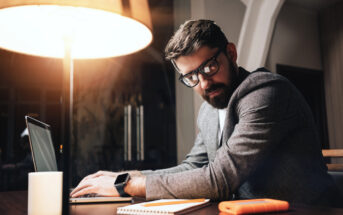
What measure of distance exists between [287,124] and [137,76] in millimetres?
5045

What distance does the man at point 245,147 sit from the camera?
36.3 inches

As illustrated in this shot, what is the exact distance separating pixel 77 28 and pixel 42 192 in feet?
1.54

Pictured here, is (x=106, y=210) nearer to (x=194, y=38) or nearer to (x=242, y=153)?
(x=242, y=153)

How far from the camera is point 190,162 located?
1495 mm

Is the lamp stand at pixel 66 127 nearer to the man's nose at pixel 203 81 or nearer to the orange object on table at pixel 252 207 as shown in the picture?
the orange object on table at pixel 252 207

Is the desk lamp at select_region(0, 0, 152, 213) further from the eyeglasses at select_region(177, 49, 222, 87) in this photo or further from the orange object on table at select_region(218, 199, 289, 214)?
the orange object on table at select_region(218, 199, 289, 214)

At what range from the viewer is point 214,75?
1224mm

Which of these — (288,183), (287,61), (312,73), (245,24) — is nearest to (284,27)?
(287,61)

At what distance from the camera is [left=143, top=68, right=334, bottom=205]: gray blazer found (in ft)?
3.01

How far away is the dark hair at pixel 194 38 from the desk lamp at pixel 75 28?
251 mm

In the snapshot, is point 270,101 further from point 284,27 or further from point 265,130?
point 284,27

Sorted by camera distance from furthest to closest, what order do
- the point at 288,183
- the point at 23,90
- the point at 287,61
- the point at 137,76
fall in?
the point at 137,76
the point at 23,90
the point at 287,61
the point at 288,183

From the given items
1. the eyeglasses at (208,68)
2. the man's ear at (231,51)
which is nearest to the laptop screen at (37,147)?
the eyeglasses at (208,68)

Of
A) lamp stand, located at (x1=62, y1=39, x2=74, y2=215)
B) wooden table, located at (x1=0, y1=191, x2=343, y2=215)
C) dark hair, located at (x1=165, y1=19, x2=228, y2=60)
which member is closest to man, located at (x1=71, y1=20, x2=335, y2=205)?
dark hair, located at (x1=165, y1=19, x2=228, y2=60)
